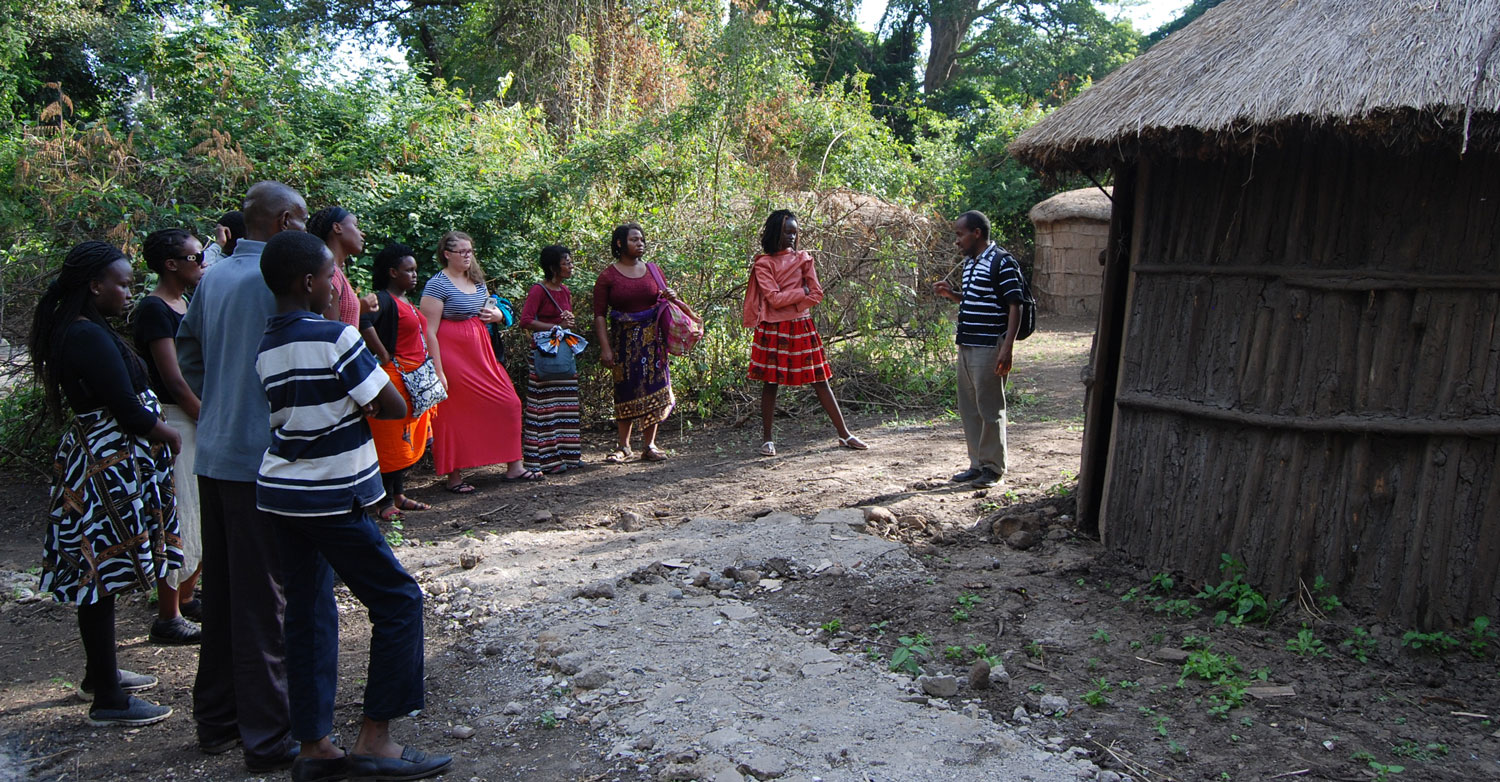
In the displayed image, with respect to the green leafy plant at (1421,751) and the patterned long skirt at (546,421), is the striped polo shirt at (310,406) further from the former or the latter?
the patterned long skirt at (546,421)

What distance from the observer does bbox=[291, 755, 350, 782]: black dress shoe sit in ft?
9.64

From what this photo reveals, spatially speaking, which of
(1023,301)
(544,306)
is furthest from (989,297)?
(544,306)

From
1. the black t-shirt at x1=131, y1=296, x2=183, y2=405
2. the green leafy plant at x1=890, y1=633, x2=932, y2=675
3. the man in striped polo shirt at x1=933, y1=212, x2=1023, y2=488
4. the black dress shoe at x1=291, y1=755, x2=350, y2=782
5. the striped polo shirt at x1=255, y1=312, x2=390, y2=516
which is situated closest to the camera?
the striped polo shirt at x1=255, y1=312, x2=390, y2=516

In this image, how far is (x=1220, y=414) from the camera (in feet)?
13.9

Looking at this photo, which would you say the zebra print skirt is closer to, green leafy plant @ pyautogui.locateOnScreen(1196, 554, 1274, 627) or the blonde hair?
the blonde hair

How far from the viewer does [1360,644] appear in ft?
12.3

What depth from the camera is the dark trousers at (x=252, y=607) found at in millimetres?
3006

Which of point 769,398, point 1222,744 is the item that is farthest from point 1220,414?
point 769,398

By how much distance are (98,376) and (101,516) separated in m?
0.52

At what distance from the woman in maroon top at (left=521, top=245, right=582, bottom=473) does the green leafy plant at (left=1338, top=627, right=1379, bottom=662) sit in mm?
4839

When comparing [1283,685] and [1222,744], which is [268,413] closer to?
[1222,744]

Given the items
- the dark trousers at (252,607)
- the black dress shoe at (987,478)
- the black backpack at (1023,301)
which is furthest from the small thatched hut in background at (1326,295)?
the dark trousers at (252,607)

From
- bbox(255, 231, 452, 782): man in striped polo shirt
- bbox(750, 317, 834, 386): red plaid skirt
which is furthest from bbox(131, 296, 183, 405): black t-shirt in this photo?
bbox(750, 317, 834, 386): red plaid skirt

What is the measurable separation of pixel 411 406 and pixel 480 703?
8.58 feet
